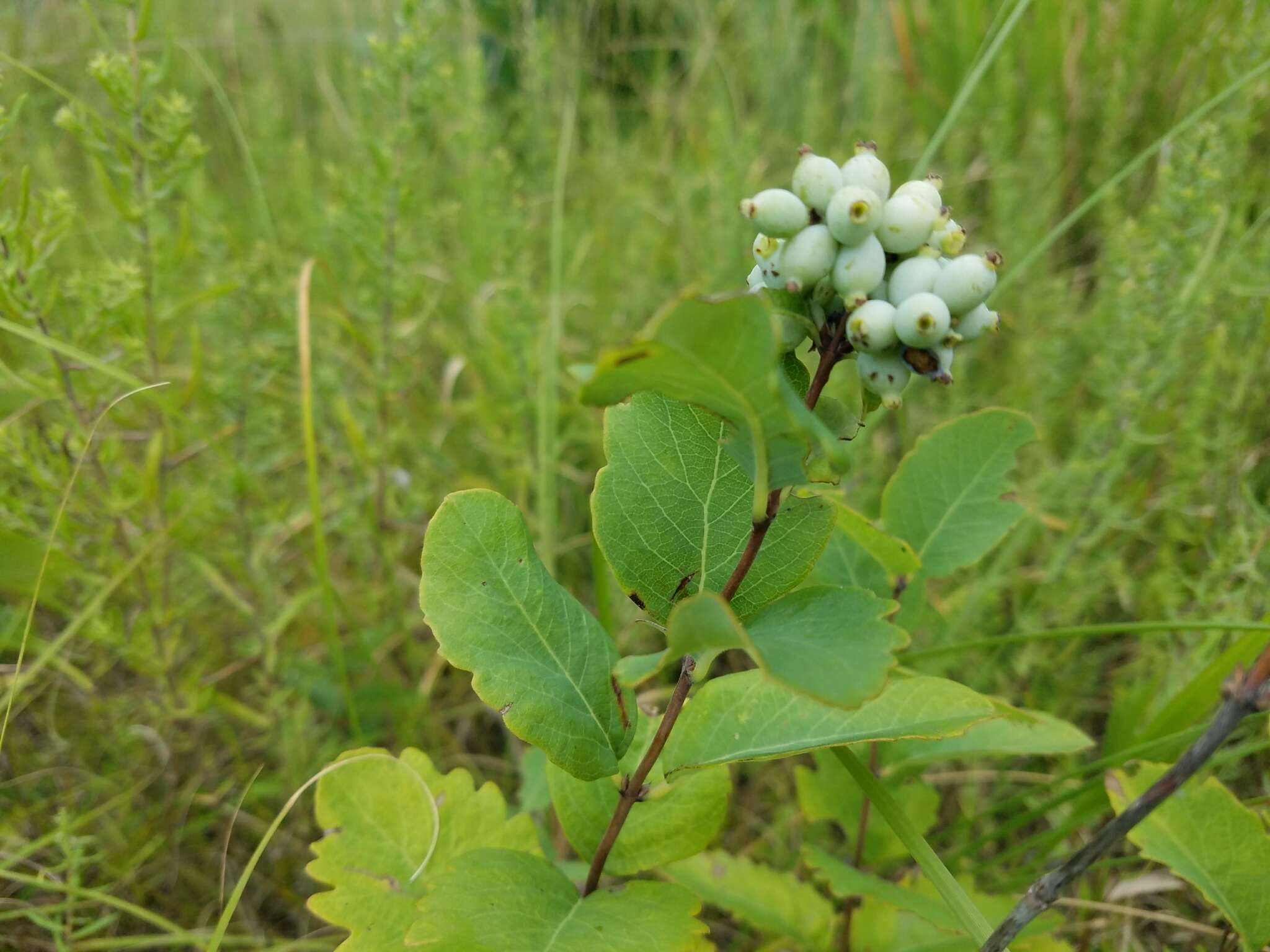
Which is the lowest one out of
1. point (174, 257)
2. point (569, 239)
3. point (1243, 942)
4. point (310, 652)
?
point (310, 652)

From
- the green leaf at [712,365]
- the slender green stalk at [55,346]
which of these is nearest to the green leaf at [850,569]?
the green leaf at [712,365]

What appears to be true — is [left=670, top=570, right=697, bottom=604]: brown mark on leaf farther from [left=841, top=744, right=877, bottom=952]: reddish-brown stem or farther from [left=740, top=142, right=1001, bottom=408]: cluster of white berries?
[left=841, top=744, right=877, bottom=952]: reddish-brown stem

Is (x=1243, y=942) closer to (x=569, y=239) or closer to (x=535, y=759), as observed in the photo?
(x=535, y=759)

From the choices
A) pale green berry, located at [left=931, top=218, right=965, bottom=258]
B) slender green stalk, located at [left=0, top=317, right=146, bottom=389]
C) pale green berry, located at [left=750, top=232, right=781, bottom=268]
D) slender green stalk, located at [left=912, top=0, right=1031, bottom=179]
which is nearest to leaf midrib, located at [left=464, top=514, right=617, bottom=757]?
pale green berry, located at [left=750, top=232, right=781, bottom=268]

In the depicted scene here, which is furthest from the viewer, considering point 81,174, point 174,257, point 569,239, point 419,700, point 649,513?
point 81,174

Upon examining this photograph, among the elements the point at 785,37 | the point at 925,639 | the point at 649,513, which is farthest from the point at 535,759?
the point at 785,37

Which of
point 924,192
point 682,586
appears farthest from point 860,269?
point 682,586
